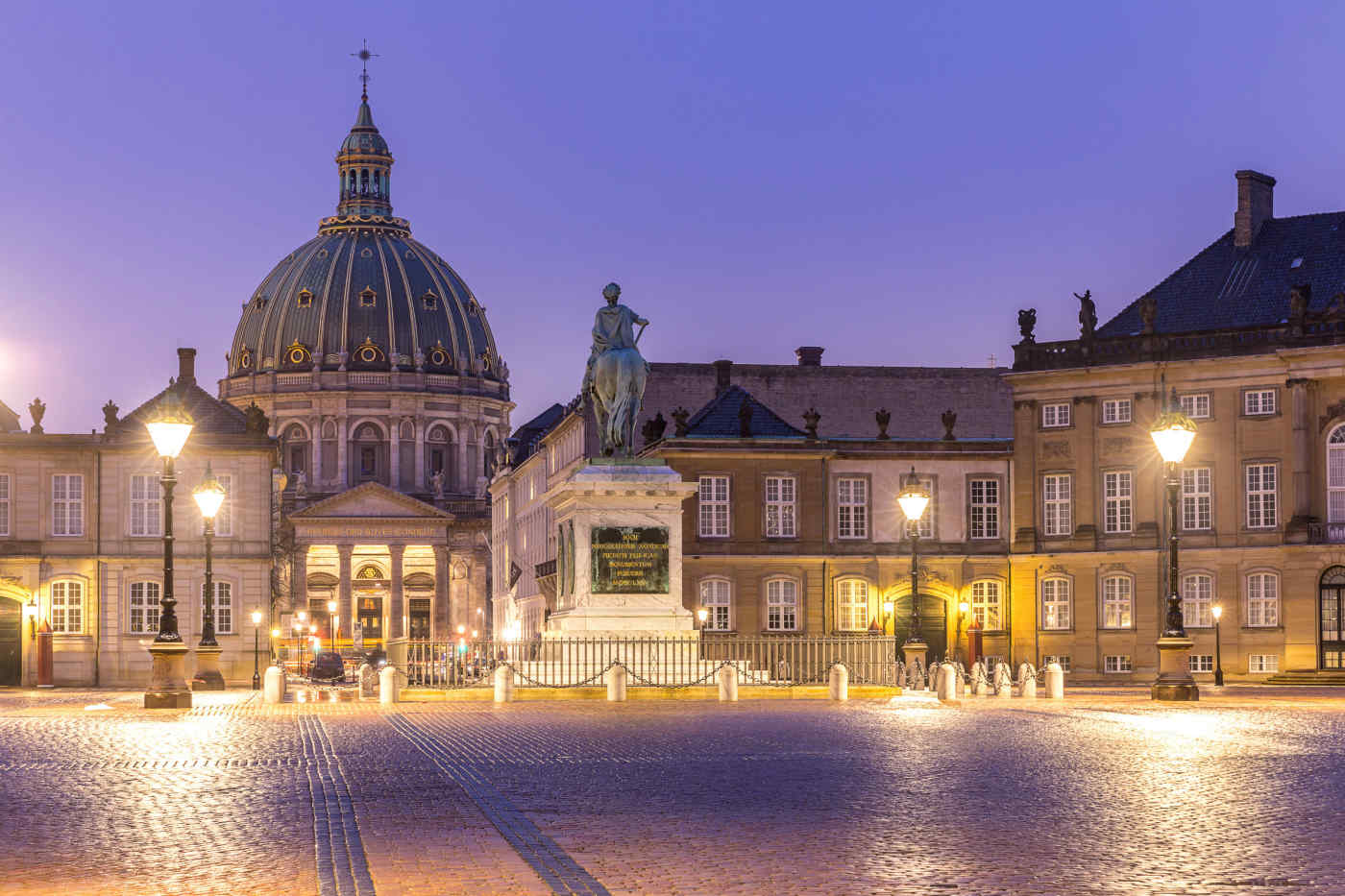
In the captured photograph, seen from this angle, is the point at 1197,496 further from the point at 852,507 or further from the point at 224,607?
the point at 224,607

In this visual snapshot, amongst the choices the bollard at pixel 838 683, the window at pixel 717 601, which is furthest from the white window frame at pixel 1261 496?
the bollard at pixel 838 683

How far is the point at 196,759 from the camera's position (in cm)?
2192

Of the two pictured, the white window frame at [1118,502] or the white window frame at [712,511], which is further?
the white window frame at [712,511]

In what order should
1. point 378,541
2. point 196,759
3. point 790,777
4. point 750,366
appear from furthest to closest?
point 378,541
point 750,366
point 196,759
point 790,777

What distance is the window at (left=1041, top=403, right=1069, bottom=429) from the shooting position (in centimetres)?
6856

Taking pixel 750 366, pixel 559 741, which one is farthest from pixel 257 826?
pixel 750 366

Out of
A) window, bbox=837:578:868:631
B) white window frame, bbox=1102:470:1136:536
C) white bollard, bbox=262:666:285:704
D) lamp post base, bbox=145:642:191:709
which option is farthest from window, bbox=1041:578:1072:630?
lamp post base, bbox=145:642:191:709

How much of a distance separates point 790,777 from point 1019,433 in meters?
51.0

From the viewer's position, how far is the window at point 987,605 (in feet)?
241

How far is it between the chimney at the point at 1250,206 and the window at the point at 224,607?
35.1m

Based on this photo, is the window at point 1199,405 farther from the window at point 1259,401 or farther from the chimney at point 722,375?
the chimney at point 722,375

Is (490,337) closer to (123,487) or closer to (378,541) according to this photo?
(378,541)

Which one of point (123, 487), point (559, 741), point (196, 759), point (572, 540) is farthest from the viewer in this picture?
point (123, 487)

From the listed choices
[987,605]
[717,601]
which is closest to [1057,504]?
[987,605]
